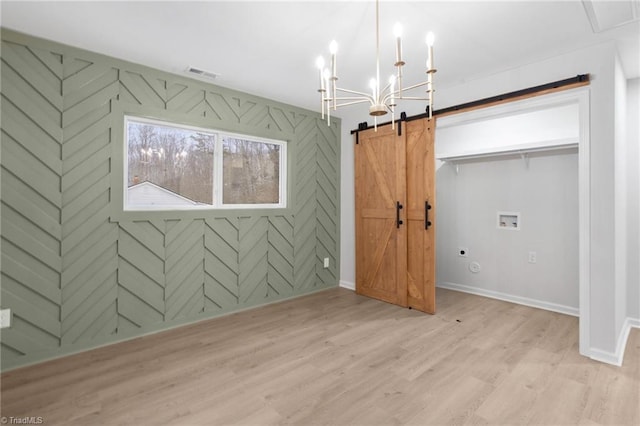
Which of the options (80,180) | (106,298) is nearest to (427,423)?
(106,298)

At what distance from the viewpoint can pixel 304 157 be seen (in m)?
4.41

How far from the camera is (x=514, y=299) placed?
4102 millimetres

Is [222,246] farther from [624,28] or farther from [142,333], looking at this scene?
[624,28]

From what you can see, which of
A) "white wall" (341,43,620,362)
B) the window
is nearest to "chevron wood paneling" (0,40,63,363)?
the window

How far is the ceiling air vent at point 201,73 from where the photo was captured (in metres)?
3.13

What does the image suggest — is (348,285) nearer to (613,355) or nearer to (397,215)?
(397,215)

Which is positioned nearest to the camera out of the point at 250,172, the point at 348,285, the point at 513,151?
the point at 513,151

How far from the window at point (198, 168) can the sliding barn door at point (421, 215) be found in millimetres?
1622

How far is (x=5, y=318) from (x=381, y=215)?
3704 mm

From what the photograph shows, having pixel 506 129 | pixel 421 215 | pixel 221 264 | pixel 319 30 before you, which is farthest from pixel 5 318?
pixel 506 129

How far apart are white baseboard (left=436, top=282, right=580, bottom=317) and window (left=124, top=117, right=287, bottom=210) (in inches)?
Answer: 108

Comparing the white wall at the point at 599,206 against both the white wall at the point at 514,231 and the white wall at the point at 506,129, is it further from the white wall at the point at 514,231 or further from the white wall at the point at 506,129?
the white wall at the point at 514,231

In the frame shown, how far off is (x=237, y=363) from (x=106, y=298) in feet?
4.36

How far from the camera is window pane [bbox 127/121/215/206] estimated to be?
3.15 meters
